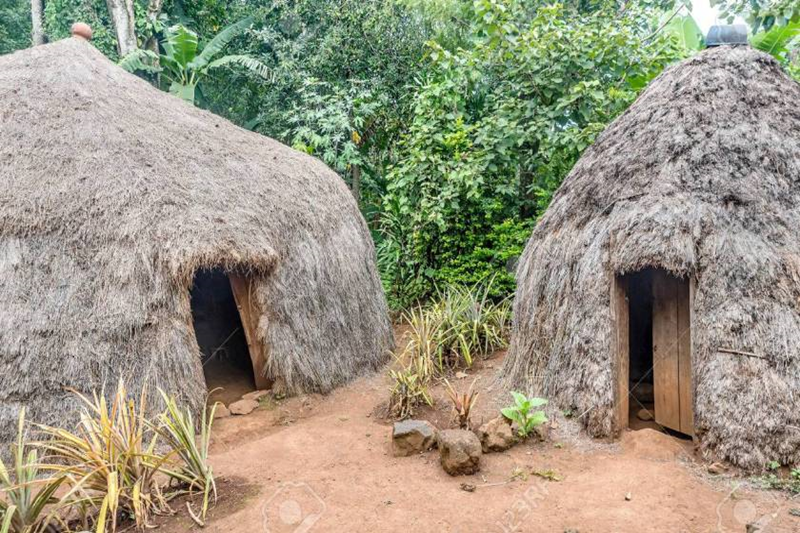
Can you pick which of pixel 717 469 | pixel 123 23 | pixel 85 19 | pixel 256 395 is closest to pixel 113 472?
pixel 256 395

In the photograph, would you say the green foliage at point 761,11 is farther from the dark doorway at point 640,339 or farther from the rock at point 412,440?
the rock at point 412,440

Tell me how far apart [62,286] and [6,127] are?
7.26ft

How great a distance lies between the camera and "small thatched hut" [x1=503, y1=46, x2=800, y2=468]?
4.62 meters

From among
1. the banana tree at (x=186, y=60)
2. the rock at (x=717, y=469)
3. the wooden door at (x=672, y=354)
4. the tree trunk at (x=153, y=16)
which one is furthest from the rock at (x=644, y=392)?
the tree trunk at (x=153, y=16)

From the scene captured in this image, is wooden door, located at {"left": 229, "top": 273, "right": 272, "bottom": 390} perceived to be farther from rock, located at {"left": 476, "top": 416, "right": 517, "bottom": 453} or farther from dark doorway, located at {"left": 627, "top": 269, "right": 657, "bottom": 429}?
dark doorway, located at {"left": 627, "top": 269, "right": 657, "bottom": 429}

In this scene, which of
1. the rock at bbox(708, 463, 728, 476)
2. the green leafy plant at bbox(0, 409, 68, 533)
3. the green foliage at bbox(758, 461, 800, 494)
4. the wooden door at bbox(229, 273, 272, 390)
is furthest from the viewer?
the wooden door at bbox(229, 273, 272, 390)

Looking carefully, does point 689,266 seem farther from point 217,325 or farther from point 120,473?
point 217,325

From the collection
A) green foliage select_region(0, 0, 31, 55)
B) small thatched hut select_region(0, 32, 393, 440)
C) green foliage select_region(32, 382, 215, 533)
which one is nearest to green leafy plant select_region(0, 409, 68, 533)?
green foliage select_region(32, 382, 215, 533)

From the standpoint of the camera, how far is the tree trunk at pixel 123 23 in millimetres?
13016

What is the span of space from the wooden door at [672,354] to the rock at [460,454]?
6.02ft

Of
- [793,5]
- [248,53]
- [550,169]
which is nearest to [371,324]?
[550,169]

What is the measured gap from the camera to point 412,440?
5215 mm

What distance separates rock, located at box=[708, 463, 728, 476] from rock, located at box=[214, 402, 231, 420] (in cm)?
469

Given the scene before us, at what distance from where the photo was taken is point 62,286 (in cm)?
564
